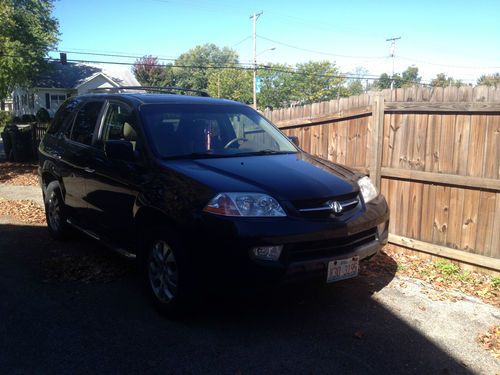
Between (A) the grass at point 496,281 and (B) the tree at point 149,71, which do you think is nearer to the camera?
(A) the grass at point 496,281

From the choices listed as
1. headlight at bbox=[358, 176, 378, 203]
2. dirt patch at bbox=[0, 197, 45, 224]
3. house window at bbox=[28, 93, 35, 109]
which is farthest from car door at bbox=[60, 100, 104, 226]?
house window at bbox=[28, 93, 35, 109]

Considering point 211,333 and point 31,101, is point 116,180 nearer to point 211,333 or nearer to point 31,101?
point 211,333

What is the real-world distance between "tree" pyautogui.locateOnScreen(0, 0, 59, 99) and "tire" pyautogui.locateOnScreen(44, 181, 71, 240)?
48.6 ft

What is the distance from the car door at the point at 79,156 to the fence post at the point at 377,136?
10.7 feet

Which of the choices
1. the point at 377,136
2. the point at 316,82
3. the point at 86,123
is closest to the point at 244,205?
the point at 86,123

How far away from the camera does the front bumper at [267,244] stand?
10.6 feet

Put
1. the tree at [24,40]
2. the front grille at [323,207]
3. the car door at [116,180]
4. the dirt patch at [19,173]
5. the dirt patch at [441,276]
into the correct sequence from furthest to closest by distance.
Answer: the tree at [24,40] → the dirt patch at [19,173] → the dirt patch at [441,276] → the car door at [116,180] → the front grille at [323,207]

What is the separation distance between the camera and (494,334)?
3809 mm

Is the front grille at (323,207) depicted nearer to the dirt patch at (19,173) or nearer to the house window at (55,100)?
the dirt patch at (19,173)

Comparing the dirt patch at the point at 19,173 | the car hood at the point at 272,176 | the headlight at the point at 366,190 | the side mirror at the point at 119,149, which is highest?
the side mirror at the point at 119,149

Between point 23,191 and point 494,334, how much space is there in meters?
9.34

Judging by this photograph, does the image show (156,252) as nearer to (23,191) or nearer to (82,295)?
(82,295)

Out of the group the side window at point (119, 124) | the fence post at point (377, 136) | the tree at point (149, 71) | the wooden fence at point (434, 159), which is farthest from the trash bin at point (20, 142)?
the tree at point (149, 71)

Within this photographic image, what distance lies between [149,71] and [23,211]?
218ft
